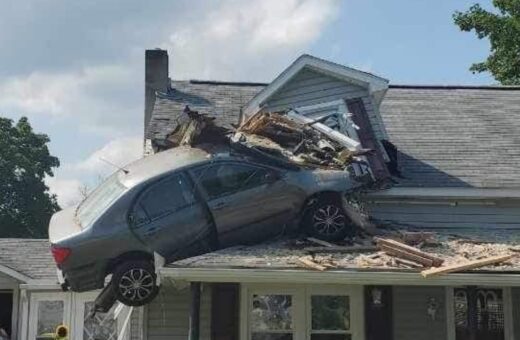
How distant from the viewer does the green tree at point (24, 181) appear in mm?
55625

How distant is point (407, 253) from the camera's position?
1075 centimetres

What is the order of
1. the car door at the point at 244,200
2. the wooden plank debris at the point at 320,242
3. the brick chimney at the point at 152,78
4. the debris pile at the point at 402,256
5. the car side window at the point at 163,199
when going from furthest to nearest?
the brick chimney at the point at 152,78 → the car door at the point at 244,200 → the wooden plank debris at the point at 320,242 → the car side window at the point at 163,199 → the debris pile at the point at 402,256

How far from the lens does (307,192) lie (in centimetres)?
1206

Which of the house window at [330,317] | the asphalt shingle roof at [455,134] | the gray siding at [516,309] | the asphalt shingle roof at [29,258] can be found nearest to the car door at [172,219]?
the house window at [330,317]

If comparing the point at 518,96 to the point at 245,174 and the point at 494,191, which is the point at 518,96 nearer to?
the point at 494,191

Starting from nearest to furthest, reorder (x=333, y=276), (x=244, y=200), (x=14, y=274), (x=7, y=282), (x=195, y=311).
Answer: (x=333, y=276) → (x=195, y=311) → (x=244, y=200) → (x=14, y=274) → (x=7, y=282)

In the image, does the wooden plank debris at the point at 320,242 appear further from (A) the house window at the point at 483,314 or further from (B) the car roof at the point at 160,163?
(A) the house window at the point at 483,314

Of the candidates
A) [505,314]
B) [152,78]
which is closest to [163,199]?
[505,314]

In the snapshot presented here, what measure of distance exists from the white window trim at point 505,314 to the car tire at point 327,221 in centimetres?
217

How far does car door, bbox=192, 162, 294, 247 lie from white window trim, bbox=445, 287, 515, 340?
3060 millimetres

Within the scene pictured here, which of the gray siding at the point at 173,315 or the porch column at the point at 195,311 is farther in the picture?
the gray siding at the point at 173,315

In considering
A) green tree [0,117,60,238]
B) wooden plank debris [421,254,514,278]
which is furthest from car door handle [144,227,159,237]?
green tree [0,117,60,238]

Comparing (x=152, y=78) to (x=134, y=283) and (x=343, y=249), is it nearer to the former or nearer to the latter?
(x=134, y=283)

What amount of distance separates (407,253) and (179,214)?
3.36 meters
